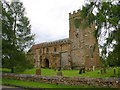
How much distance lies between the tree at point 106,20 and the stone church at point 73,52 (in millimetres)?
32657

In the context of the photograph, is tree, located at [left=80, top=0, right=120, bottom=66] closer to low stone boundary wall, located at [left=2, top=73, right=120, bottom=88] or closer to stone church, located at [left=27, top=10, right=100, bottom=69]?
low stone boundary wall, located at [left=2, top=73, right=120, bottom=88]

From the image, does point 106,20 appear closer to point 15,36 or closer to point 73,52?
point 15,36

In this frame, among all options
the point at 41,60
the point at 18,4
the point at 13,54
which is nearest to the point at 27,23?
the point at 18,4

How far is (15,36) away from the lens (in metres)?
47.2

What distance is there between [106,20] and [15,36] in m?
23.8

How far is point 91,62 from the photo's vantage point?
67062mm

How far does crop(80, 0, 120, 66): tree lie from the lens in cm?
2652

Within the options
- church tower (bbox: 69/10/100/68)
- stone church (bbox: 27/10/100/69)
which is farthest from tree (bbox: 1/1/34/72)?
church tower (bbox: 69/10/100/68)

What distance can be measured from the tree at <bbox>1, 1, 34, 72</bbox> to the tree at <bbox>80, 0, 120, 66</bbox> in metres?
19.8

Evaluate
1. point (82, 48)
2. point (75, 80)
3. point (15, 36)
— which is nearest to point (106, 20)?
point (75, 80)

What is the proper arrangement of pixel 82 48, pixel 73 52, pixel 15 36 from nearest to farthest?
pixel 15 36 → pixel 82 48 → pixel 73 52

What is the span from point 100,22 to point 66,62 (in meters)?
48.5

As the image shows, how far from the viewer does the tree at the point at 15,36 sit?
1800 inches

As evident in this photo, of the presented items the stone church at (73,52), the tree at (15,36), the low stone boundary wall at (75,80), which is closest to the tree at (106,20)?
the low stone boundary wall at (75,80)
